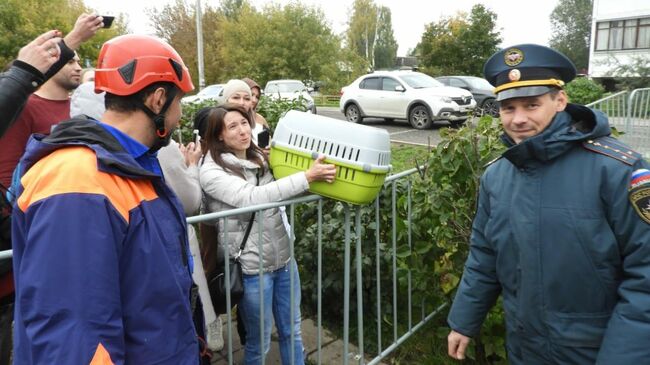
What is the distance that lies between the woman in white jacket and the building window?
3436 cm

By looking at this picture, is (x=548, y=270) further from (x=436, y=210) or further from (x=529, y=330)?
(x=436, y=210)

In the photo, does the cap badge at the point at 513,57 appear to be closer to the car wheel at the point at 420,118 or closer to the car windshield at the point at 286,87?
the car wheel at the point at 420,118

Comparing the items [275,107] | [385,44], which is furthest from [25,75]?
[385,44]

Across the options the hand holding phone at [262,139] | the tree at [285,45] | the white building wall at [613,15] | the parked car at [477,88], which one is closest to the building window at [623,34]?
the white building wall at [613,15]

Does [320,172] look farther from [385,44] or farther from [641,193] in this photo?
[385,44]

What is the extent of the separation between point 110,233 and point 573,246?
1.41m

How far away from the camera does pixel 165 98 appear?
1.41 metres

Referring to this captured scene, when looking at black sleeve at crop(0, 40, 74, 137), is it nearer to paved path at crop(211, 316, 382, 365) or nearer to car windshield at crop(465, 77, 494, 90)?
paved path at crop(211, 316, 382, 365)

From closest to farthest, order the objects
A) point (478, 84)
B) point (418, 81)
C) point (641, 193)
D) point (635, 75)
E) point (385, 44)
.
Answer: point (641, 193) → point (418, 81) → point (478, 84) → point (635, 75) → point (385, 44)

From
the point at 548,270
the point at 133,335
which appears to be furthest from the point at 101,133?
the point at 548,270

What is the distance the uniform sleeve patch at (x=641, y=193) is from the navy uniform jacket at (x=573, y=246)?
0.01m

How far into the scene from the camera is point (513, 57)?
6.04 ft

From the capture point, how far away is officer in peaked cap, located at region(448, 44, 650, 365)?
1513mm

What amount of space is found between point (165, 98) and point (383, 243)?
1.91m
